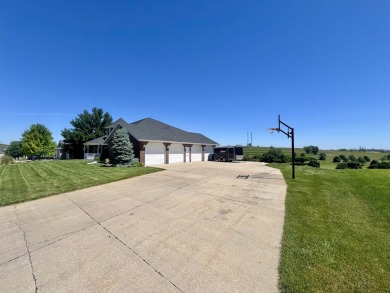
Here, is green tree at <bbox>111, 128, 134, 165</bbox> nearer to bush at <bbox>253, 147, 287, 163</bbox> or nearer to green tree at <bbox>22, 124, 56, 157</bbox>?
bush at <bbox>253, 147, 287, 163</bbox>

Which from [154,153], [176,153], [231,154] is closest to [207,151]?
[231,154]

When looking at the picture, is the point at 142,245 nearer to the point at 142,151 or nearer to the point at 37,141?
the point at 142,151

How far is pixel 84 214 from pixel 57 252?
2.21 metres

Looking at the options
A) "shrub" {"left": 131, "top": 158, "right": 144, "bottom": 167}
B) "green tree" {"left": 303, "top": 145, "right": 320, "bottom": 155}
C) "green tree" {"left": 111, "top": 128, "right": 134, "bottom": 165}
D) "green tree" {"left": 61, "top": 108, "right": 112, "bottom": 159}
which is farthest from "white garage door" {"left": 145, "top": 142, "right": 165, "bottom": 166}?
"green tree" {"left": 303, "top": 145, "right": 320, "bottom": 155}

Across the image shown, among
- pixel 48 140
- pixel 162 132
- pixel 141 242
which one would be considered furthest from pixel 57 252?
pixel 48 140

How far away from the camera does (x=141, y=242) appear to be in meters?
4.06

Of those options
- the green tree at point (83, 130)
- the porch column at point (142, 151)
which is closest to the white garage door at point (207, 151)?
the porch column at point (142, 151)

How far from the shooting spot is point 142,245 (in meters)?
3.94

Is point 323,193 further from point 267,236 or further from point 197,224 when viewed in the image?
point 197,224

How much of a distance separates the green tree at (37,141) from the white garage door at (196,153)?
32.8 metres

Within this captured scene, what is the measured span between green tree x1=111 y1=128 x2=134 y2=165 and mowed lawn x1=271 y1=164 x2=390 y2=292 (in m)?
15.5

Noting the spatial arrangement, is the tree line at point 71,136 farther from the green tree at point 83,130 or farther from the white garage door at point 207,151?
the white garage door at point 207,151

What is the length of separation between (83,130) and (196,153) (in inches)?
1105

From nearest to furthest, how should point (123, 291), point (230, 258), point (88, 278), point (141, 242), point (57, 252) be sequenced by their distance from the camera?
point (123, 291)
point (88, 278)
point (230, 258)
point (57, 252)
point (141, 242)
